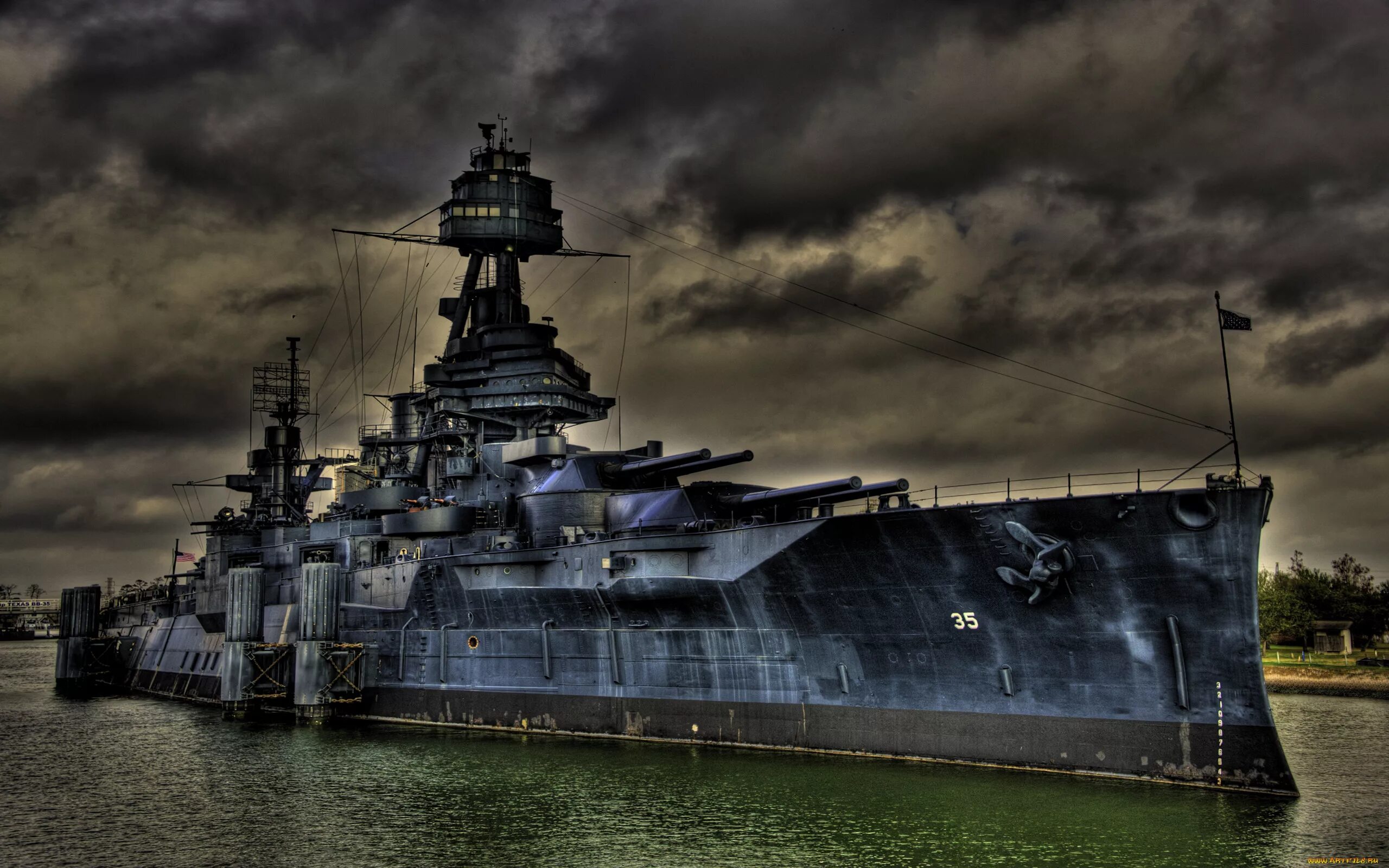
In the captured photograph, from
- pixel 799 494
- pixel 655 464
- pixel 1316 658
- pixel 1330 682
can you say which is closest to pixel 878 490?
pixel 799 494

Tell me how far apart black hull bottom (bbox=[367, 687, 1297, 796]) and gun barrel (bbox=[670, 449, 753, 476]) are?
16.1 feet

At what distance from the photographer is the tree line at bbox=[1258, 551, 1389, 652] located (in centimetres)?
4859

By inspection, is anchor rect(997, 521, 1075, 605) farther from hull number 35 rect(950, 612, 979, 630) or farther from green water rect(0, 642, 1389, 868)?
green water rect(0, 642, 1389, 868)

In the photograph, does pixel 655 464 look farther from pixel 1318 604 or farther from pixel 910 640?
pixel 1318 604

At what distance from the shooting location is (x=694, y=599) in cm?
2194

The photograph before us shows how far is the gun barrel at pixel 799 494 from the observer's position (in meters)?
20.0

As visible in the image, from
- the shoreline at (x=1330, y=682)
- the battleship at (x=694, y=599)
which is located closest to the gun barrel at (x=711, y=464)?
the battleship at (x=694, y=599)

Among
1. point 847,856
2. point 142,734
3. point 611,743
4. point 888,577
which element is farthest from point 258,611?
point 847,856

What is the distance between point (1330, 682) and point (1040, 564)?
2893cm

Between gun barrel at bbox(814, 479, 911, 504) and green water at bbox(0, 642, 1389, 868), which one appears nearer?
green water at bbox(0, 642, 1389, 868)

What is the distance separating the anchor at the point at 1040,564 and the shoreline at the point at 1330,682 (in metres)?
23.6

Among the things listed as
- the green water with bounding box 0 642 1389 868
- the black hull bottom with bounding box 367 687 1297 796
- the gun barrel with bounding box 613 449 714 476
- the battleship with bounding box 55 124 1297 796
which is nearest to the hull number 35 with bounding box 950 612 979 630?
the battleship with bounding box 55 124 1297 796

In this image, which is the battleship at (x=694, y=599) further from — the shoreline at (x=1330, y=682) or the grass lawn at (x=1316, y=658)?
the grass lawn at (x=1316, y=658)

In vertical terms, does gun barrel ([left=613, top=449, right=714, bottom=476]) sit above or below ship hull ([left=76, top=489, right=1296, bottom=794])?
above
